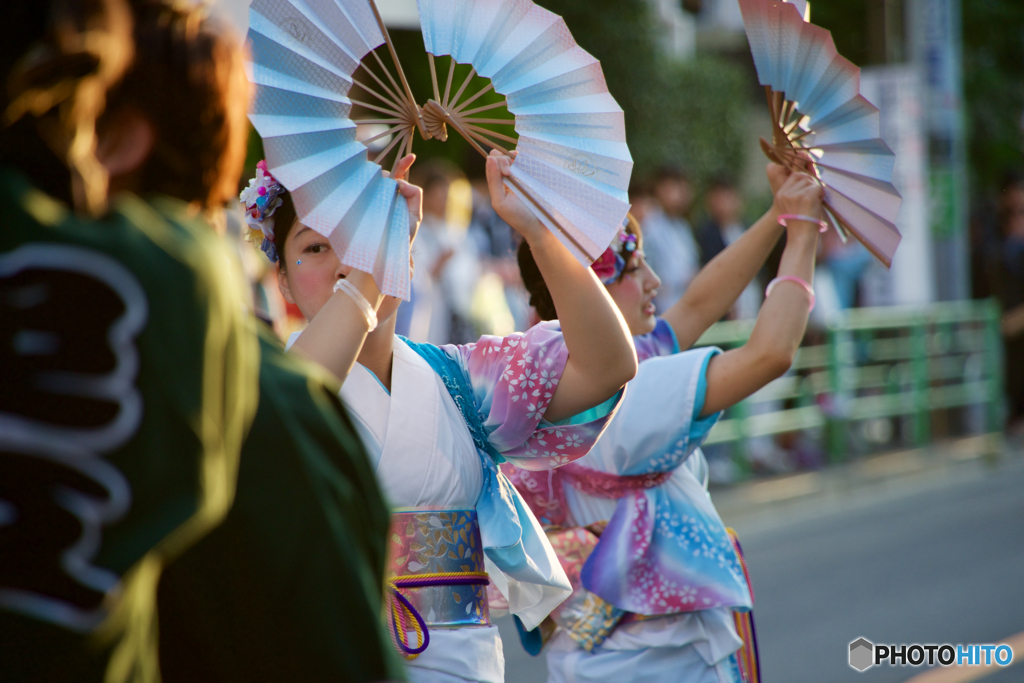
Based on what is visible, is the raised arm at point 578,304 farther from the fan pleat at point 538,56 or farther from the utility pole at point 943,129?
the utility pole at point 943,129

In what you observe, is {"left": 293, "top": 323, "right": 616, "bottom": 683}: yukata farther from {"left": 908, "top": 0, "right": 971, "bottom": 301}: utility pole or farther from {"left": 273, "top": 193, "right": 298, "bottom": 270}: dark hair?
{"left": 908, "top": 0, "right": 971, "bottom": 301}: utility pole

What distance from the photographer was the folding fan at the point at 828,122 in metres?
2.04

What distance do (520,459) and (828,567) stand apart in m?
4.36

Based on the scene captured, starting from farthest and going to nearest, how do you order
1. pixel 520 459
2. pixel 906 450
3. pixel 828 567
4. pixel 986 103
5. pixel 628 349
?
pixel 986 103 < pixel 906 450 < pixel 828 567 < pixel 520 459 < pixel 628 349

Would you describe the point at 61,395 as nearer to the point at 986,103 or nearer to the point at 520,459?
the point at 520,459

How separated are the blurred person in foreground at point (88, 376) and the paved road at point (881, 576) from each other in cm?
335

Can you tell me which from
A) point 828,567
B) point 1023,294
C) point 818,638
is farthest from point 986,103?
point 818,638

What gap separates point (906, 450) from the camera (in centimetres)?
895

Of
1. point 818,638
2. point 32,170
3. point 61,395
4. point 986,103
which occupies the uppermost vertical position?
point 986,103

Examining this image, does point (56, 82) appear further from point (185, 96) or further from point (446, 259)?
point (446, 259)

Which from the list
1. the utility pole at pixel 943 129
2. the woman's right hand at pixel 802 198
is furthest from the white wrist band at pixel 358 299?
the utility pole at pixel 943 129

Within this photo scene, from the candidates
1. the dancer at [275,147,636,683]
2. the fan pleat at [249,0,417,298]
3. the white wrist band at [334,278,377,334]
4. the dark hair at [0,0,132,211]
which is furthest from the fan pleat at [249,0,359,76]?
the dark hair at [0,0,132,211]

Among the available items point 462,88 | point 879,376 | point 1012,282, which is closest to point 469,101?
point 462,88

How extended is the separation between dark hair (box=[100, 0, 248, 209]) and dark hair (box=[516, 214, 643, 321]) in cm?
127
